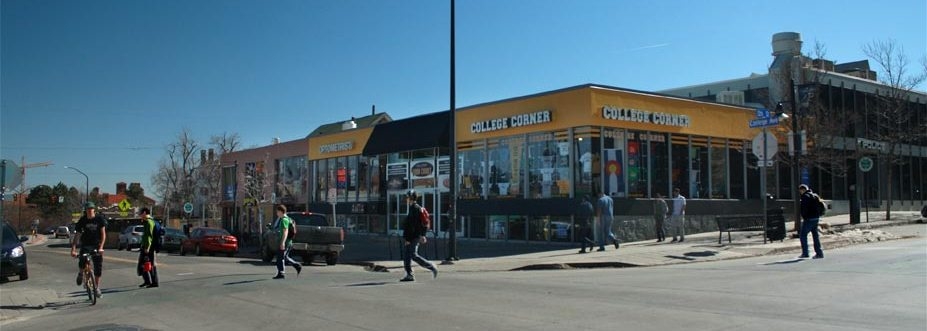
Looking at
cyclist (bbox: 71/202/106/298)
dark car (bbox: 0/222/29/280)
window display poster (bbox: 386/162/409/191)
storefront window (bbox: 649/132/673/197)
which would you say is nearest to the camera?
cyclist (bbox: 71/202/106/298)

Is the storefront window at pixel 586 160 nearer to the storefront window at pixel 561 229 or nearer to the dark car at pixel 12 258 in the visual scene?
the storefront window at pixel 561 229

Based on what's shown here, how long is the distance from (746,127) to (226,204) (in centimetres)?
3738

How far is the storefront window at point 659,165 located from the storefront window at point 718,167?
8.23 feet

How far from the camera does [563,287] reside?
1228cm

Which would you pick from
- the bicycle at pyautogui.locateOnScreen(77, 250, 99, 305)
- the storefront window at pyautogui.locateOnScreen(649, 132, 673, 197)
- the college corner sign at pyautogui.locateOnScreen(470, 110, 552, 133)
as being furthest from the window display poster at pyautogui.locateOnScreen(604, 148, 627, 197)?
the bicycle at pyautogui.locateOnScreen(77, 250, 99, 305)

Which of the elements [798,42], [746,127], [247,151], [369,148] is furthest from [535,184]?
[247,151]

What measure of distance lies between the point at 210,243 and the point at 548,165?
1431 centimetres

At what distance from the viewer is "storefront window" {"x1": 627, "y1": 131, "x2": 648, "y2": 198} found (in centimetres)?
2442

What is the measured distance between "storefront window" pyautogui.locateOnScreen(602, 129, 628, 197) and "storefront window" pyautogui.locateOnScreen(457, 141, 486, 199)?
5662 mm

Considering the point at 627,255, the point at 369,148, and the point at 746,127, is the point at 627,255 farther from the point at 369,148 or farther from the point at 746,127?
the point at 369,148

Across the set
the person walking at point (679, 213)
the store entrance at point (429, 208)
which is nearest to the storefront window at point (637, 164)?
the person walking at point (679, 213)

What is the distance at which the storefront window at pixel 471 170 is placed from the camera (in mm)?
28172

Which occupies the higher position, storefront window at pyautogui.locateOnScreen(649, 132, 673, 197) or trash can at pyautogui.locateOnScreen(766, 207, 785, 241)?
storefront window at pyautogui.locateOnScreen(649, 132, 673, 197)

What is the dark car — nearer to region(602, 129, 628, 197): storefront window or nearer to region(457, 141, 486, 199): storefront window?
region(457, 141, 486, 199): storefront window
